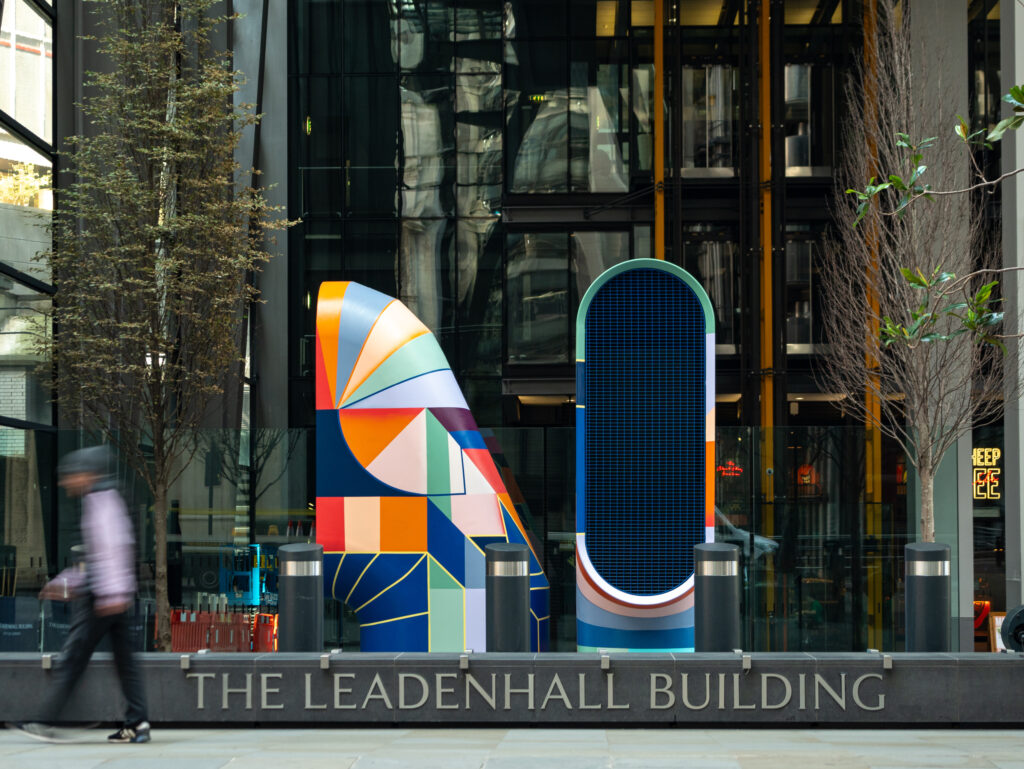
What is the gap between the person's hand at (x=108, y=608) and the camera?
6.44 metres

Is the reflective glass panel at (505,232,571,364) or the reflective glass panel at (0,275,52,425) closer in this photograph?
the reflective glass panel at (0,275,52,425)

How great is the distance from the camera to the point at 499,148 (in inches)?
848

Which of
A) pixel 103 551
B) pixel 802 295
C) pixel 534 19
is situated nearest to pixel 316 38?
pixel 534 19

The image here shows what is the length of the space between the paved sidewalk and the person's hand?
826 millimetres

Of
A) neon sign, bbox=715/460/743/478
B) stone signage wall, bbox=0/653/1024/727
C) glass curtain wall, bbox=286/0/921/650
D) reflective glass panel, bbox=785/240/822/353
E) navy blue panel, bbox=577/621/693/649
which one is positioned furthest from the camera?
glass curtain wall, bbox=286/0/921/650

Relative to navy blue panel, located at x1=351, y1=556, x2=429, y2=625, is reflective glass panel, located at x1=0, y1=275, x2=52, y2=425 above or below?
above

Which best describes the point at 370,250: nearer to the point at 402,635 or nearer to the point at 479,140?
the point at 479,140

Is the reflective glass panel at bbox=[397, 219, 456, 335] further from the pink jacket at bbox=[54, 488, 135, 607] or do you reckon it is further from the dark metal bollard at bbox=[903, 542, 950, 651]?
the pink jacket at bbox=[54, 488, 135, 607]

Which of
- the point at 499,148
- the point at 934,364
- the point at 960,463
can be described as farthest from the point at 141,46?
the point at 960,463

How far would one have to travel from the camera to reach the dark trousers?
648 centimetres

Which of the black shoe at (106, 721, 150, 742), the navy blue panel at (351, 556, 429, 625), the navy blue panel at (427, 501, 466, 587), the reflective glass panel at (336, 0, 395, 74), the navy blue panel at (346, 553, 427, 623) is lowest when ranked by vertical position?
the black shoe at (106, 721, 150, 742)

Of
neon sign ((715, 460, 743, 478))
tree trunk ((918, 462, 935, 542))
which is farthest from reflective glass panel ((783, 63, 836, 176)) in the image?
neon sign ((715, 460, 743, 478))

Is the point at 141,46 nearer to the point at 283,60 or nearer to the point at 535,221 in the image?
the point at 283,60

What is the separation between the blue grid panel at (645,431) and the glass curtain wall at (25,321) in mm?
7247
